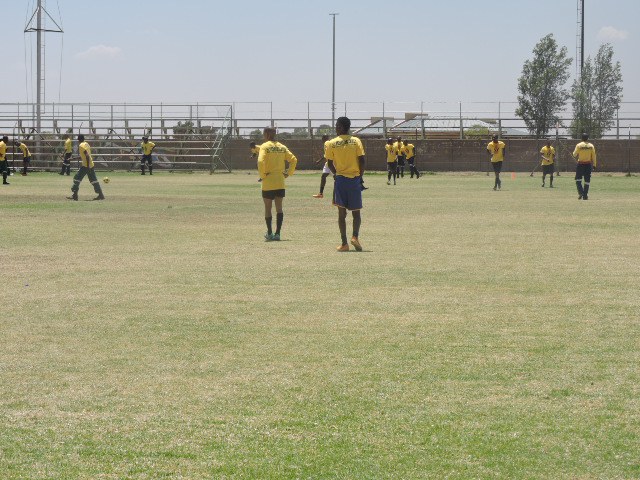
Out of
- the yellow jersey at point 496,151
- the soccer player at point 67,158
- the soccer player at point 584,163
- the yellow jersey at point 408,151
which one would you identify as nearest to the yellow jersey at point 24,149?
the soccer player at point 67,158

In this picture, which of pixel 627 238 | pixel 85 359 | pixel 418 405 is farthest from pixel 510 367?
pixel 627 238

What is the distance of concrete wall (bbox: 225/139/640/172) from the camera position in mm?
63438

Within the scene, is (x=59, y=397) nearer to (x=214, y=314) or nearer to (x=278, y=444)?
(x=278, y=444)

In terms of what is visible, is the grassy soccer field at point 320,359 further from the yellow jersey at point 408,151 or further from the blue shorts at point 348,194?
the yellow jersey at point 408,151

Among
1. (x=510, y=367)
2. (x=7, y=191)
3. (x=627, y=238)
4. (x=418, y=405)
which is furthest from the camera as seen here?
(x=7, y=191)

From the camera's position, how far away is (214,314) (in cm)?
1028

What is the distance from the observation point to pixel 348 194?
1642cm

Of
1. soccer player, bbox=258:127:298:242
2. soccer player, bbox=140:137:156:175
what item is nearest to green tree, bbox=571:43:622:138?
soccer player, bbox=140:137:156:175

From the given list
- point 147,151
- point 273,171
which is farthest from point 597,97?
point 273,171

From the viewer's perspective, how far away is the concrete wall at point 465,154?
63438 millimetres

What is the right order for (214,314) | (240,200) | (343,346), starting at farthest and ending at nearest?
1. (240,200)
2. (214,314)
3. (343,346)

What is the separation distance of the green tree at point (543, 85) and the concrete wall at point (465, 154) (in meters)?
9.58

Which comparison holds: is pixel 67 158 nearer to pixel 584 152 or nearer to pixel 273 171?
pixel 584 152

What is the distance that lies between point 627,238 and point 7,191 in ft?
76.7
